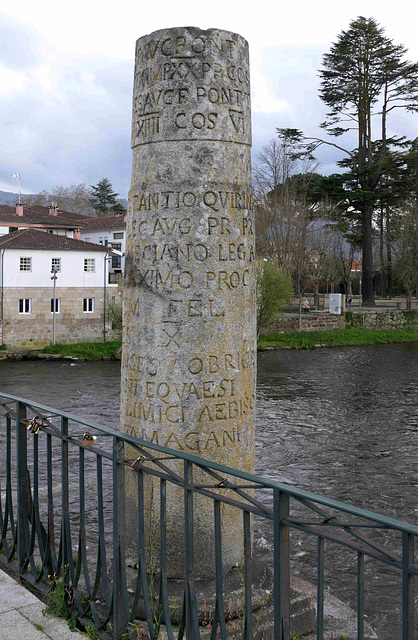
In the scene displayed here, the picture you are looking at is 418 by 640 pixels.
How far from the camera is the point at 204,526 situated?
426cm

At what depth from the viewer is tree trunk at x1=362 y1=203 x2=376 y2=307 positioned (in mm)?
48062

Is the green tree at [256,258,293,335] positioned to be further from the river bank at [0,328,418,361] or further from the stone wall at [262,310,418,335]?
the stone wall at [262,310,418,335]

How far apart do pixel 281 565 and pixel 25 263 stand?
3742 centimetres

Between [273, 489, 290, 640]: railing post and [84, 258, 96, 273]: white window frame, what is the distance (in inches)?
1517

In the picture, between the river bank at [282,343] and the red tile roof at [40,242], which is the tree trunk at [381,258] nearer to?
A: the river bank at [282,343]

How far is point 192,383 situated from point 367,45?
46370 mm

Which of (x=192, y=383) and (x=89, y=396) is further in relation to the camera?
(x=89, y=396)

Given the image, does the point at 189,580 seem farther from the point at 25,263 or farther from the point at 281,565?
the point at 25,263

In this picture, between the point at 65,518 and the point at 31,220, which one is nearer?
the point at 65,518

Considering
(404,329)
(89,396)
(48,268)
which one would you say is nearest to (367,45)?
(404,329)

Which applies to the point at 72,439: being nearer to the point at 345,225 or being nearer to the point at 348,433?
the point at 348,433

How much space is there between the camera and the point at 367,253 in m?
50.3

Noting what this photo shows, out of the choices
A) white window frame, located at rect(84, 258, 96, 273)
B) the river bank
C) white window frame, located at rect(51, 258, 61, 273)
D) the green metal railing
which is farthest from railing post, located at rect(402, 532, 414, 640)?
white window frame, located at rect(84, 258, 96, 273)

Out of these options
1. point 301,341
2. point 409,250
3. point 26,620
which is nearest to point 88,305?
point 301,341
